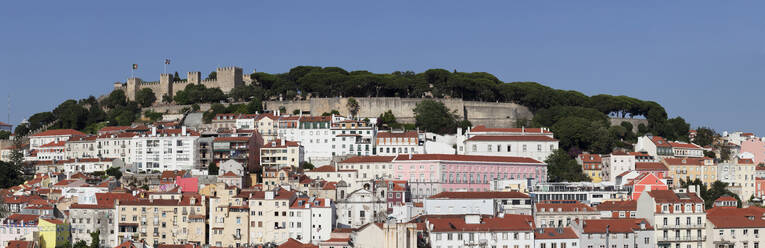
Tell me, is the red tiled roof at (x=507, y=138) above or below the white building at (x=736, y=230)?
above

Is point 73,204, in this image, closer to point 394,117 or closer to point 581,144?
point 394,117

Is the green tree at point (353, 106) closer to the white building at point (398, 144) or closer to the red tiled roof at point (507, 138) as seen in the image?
the white building at point (398, 144)

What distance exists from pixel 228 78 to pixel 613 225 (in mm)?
52111

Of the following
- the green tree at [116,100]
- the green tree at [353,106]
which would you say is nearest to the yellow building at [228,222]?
the green tree at [353,106]

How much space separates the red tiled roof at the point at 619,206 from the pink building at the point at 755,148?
3638 cm

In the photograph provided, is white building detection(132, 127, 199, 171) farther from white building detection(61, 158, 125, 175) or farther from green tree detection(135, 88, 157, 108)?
green tree detection(135, 88, 157, 108)

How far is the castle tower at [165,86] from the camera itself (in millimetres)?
97438

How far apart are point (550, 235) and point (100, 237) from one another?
2295cm

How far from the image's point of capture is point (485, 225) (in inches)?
1962

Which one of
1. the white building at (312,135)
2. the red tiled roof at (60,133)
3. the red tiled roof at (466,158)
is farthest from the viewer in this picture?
the red tiled roof at (60,133)

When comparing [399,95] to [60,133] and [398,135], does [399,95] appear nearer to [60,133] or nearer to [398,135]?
[398,135]

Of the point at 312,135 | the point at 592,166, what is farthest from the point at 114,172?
the point at 592,166

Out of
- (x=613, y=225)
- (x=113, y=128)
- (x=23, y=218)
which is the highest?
(x=113, y=128)

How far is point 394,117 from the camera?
274ft
